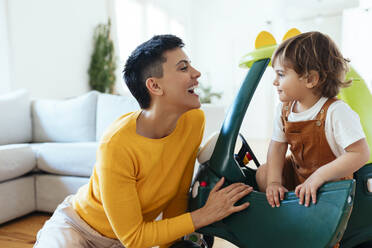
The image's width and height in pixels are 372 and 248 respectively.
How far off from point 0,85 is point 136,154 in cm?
285

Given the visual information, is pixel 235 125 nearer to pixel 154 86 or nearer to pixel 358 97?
pixel 154 86

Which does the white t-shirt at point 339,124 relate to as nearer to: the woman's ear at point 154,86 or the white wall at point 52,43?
the woman's ear at point 154,86

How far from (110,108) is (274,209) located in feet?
5.66

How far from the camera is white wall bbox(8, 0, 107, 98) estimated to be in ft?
11.4

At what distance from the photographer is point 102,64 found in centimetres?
449

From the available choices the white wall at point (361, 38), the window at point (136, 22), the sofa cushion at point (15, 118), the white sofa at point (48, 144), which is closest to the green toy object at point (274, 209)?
the white sofa at point (48, 144)

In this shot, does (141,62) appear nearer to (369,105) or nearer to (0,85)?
(369,105)

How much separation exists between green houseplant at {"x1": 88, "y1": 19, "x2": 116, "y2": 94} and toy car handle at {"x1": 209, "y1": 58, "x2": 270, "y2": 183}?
3647 millimetres

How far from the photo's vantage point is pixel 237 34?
7109mm

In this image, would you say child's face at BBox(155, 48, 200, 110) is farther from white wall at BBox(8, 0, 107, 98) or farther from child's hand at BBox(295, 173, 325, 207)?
white wall at BBox(8, 0, 107, 98)

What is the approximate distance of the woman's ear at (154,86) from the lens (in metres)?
1.09

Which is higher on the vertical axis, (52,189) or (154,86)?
(154,86)

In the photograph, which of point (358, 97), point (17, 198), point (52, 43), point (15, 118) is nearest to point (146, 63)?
point (358, 97)

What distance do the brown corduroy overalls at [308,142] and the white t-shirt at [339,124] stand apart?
0.05 ft
